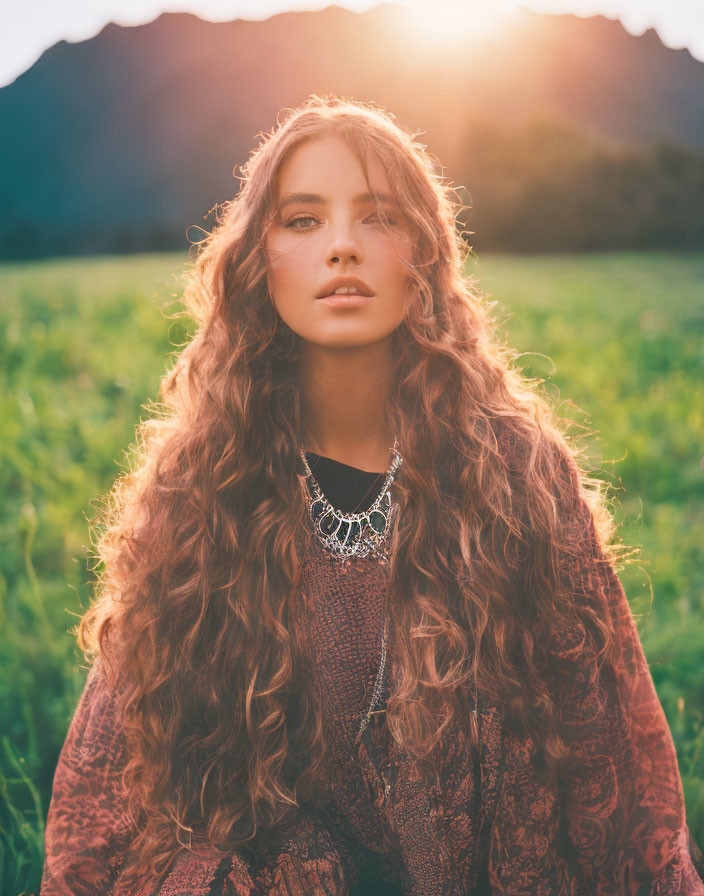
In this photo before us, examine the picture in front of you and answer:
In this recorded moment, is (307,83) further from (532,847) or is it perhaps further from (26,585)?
(532,847)

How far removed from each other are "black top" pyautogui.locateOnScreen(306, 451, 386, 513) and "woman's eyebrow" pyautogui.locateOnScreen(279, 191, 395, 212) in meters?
0.55

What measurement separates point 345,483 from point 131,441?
10.9 ft

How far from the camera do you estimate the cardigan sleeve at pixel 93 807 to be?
6.04 ft

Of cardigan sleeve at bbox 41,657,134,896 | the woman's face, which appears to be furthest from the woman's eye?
cardigan sleeve at bbox 41,657,134,896

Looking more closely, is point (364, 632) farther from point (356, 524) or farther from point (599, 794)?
point (599, 794)

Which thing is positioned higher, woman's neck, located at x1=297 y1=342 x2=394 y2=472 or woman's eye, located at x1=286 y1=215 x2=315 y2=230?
woman's eye, located at x1=286 y1=215 x2=315 y2=230

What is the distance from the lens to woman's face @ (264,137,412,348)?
173 centimetres

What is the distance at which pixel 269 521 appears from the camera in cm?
184

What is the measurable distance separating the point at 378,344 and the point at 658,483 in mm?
3210

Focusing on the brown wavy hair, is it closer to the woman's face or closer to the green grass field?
the woman's face

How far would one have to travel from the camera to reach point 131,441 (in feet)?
16.4

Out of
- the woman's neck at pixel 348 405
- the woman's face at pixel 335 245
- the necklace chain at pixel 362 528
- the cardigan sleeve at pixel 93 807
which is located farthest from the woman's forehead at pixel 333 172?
the cardigan sleeve at pixel 93 807

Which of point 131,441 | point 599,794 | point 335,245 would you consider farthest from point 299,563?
point 131,441

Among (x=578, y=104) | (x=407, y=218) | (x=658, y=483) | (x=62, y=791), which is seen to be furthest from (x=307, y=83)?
(x=62, y=791)
